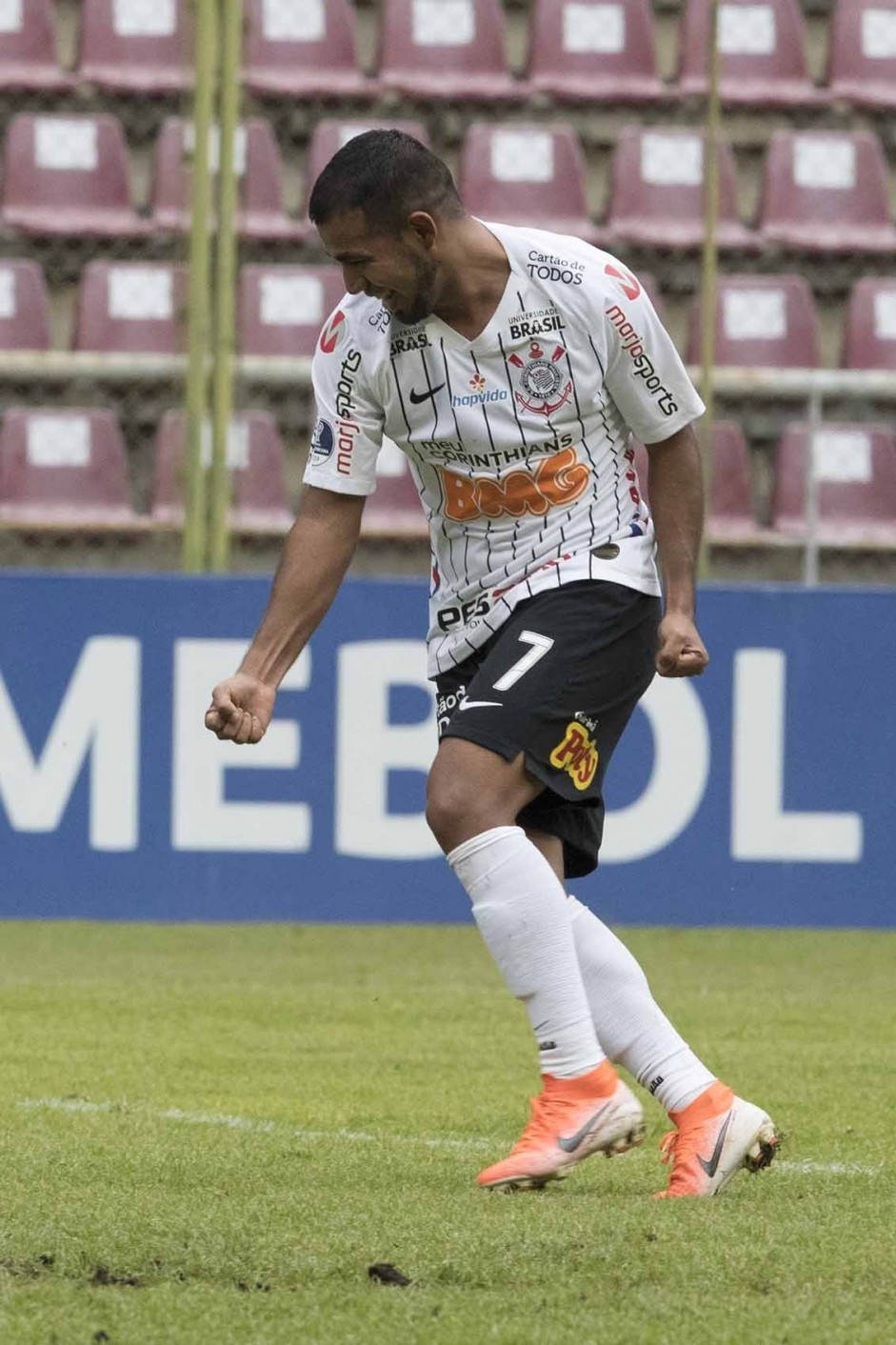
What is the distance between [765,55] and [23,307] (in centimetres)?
370

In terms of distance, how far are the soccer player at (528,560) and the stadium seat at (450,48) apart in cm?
659

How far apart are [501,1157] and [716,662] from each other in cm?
397

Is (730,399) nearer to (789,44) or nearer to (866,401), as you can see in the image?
(866,401)

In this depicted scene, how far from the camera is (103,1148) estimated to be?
13.1 feet

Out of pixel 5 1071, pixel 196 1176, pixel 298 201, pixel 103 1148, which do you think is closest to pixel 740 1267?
pixel 196 1176

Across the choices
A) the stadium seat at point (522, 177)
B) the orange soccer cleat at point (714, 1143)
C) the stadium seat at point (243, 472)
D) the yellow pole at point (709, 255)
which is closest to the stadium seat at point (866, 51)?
the stadium seat at point (522, 177)

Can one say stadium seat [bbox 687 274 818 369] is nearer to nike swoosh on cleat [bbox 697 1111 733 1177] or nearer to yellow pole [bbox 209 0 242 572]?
yellow pole [bbox 209 0 242 572]

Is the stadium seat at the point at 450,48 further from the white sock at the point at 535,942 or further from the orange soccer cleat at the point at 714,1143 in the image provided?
the orange soccer cleat at the point at 714,1143

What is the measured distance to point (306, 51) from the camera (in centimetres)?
1014

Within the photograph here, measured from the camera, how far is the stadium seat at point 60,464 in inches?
344

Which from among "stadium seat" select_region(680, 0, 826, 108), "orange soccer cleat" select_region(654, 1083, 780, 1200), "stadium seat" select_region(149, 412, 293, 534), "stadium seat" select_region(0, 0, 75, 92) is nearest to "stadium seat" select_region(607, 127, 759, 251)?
"stadium seat" select_region(680, 0, 826, 108)

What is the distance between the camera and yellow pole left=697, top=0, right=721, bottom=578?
27.6 ft

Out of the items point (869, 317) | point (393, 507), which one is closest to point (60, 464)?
point (393, 507)

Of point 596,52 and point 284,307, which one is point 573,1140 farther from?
point 596,52
